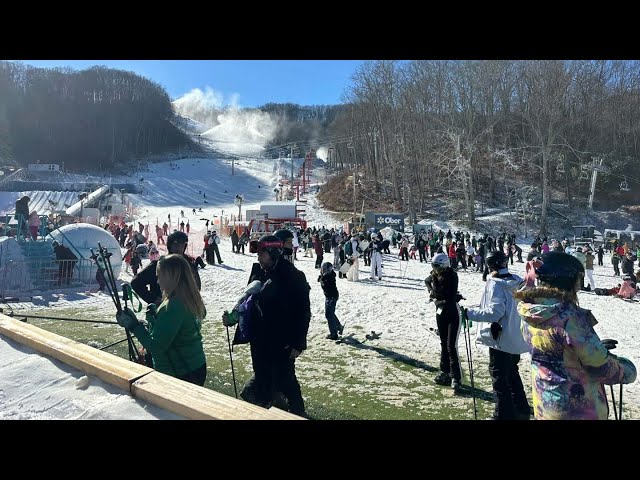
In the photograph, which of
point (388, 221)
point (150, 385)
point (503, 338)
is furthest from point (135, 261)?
point (388, 221)

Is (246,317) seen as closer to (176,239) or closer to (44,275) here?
(176,239)

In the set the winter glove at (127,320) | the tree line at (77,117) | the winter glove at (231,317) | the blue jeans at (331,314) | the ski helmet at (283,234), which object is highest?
the tree line at (77,117)

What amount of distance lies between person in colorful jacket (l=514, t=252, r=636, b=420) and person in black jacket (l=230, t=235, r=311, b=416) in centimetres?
190

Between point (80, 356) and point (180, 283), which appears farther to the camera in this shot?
point (180, 283)

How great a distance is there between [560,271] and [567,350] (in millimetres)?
393

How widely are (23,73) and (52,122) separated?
8.27 m

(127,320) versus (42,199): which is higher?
(42,199)

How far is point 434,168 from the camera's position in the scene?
151 ft

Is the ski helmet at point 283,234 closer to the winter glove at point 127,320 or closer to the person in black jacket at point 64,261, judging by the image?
the winter glove at point 127,320

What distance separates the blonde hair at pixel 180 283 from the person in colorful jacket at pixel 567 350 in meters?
2.08

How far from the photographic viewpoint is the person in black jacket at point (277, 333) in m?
Result: 3.74

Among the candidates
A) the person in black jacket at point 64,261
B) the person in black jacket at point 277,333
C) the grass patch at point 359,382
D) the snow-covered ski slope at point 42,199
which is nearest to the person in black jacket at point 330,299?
the grass patch at point 359,382

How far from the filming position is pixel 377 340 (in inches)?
335

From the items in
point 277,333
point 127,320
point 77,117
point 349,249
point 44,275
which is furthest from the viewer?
point 77,117
